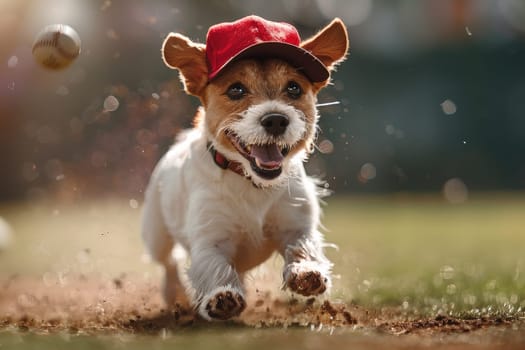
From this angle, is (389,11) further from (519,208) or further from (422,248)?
(422,248)

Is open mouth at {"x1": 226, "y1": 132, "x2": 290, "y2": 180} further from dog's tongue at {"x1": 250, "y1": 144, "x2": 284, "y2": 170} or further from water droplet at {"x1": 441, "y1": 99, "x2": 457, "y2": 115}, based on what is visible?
water droplet at {"x1": 441, "y1": 99, "x2": 457, "y2": 115}

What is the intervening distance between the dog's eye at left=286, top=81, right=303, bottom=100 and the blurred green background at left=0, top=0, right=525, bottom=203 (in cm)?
778

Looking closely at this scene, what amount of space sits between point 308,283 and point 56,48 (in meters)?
2.41

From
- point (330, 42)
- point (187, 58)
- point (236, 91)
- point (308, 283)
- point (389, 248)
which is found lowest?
point (389, 248)

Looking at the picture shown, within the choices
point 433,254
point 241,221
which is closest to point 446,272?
point 433,254

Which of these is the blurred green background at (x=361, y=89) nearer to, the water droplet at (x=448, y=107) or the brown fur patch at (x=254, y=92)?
the water droplet at (x=448, y=107)

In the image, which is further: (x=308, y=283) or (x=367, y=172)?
(x=367, y=172)

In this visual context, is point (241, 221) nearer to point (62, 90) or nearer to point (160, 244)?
point (160, 244)

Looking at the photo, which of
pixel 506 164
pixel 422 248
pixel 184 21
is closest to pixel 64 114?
pixel 184 21

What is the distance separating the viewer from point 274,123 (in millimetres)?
4070

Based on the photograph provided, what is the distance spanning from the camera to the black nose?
160 inches

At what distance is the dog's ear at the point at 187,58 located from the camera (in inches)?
179

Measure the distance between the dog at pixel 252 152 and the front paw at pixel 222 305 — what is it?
2 centimetres

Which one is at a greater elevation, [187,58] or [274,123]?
[187,58]
